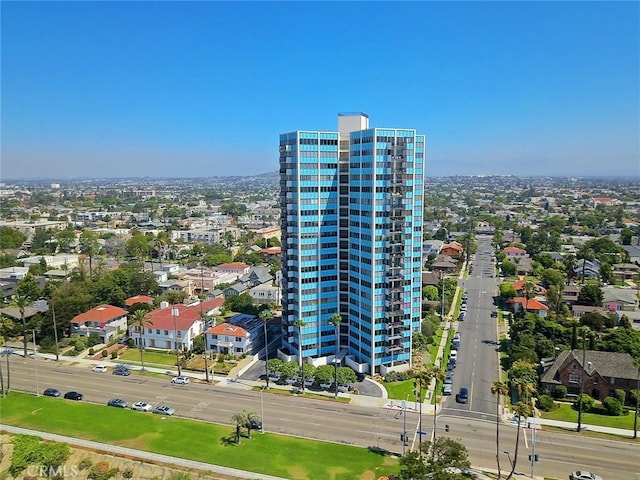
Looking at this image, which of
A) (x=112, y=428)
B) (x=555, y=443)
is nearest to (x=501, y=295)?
(x=555, y=443)

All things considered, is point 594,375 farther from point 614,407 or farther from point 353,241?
point 353,241

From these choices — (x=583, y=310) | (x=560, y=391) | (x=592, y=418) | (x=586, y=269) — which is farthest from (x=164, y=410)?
(x=586, y=269)

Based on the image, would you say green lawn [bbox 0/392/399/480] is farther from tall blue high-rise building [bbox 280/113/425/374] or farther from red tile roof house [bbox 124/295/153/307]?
red tile roof house [bbox 124/295/153/307]

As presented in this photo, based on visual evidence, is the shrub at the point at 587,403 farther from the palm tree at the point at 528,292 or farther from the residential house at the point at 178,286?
the residential house at the point at 178,286

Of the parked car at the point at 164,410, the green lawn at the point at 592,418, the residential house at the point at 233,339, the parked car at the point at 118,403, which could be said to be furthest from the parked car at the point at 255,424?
the green lawn at the point at 592,418

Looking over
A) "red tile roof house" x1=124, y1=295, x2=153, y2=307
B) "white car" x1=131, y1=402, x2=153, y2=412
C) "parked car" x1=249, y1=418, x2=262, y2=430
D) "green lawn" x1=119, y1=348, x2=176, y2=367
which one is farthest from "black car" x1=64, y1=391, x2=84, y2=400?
"red tile roof house" x1=124, y1=295, x2=153, y2=307

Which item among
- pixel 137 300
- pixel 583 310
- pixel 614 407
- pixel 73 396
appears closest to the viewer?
pixel 614 407
